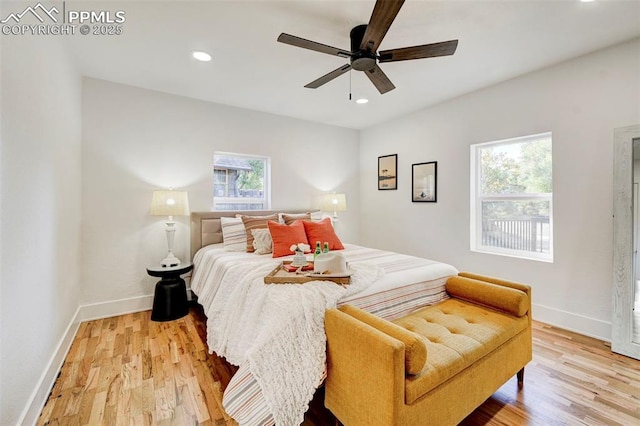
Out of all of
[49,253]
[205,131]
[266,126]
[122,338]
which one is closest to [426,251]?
[266,126]

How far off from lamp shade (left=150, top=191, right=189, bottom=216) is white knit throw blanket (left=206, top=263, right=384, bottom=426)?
5.21 ft

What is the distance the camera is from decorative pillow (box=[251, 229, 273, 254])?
290 centimetres

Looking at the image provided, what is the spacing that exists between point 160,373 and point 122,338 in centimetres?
86

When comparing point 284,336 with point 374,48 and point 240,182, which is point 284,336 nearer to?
Result: point 374,48

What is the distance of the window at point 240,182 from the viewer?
12.5ft

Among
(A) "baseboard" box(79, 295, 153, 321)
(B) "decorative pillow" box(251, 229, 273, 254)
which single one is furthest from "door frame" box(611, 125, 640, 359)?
(A) "baseboard" box(79, 295, 153, 321)

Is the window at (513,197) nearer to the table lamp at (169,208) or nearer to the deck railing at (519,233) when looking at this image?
the deck railing at (519,233)

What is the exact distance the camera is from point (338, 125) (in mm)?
4797

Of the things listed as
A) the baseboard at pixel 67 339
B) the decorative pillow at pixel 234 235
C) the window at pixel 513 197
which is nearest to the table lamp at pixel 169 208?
the decorative pillow at pixel 234 235

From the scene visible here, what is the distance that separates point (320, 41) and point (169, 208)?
2.27m

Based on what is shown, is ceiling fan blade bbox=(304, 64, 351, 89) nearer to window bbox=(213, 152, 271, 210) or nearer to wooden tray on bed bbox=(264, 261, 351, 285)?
wooden tray on bed bbox=(264, 261, 351, 285)

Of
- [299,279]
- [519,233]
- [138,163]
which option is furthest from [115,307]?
[519,233]

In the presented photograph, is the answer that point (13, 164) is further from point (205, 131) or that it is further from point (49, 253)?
point (205, 131)

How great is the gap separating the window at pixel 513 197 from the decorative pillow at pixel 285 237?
2.19 metres
